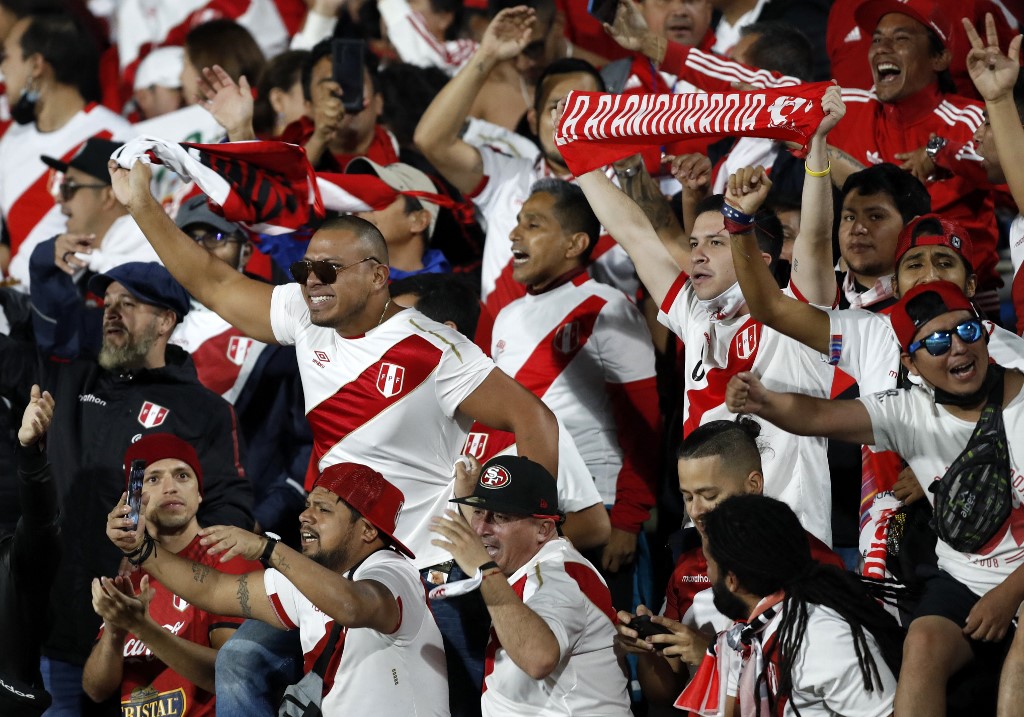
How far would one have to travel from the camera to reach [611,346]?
6855mm

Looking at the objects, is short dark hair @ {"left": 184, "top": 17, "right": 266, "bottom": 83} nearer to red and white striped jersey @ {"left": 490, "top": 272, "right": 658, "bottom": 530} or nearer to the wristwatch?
red and white striped jersey @ {"left": 490, "top": 272, "right": 658, "bottom": 530}

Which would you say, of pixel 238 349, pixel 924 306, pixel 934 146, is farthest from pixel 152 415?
pixel 934 146

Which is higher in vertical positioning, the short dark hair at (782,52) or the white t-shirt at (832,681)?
the short dark hair at (782,52)

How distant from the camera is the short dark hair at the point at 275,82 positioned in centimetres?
923

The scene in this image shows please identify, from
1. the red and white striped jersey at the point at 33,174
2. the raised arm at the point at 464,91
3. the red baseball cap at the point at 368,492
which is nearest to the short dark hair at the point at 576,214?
the raised arm at the point at 464,91

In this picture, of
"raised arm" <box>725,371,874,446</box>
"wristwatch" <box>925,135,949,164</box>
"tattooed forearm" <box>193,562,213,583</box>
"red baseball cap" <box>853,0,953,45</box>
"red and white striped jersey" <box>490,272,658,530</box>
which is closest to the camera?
"raised arm" <box>725,371,874,446</box>

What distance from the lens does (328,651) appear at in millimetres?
5605

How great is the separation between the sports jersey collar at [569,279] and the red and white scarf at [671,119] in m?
0.72

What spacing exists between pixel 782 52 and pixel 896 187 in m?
1.58

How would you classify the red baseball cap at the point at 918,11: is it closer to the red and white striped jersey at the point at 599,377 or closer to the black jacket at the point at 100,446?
the red and white striped jersey at the point at 599,377

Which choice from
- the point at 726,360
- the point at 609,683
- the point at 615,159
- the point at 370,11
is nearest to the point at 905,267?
the point at 726,360

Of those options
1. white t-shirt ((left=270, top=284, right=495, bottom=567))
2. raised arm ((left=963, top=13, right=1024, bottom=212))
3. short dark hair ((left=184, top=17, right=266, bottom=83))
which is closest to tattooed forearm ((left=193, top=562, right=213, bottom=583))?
white t-shirt ((left=270, top=284, right=495, bottom=567))

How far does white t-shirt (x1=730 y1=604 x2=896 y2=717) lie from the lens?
489 centimetres

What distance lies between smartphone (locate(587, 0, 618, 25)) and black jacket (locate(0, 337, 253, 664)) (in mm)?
2523
